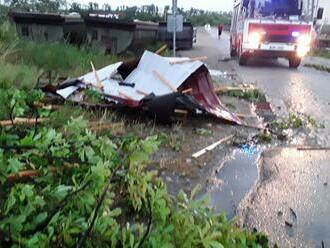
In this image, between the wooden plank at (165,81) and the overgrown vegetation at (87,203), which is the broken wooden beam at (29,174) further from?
the wooden plank at (165,81)

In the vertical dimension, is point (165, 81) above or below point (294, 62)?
above

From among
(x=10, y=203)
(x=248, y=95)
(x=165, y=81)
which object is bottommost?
(x=248, y=95)

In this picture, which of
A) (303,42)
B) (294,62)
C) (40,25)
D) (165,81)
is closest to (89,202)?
(165,81)

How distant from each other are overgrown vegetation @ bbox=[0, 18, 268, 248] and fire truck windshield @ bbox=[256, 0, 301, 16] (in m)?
15.3

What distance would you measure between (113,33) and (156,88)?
7.97 m

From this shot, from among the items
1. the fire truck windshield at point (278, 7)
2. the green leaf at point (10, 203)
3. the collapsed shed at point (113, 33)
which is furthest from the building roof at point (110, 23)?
the green leaf at point (10, 203)

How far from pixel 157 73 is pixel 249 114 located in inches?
81.7

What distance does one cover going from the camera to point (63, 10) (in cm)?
2400

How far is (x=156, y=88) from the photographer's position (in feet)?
24.4

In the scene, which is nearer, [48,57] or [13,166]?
[13,166]

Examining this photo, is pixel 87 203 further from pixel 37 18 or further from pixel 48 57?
pixel 37 18

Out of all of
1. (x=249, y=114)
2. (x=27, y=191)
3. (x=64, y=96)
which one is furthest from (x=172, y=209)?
(x=249, y=114)

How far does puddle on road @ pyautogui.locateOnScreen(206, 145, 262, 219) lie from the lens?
463 centimetres

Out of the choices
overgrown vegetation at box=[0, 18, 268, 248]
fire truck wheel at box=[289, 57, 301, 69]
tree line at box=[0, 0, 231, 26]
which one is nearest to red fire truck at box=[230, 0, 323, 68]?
fire truck wheel at box=[289, 57, 301, 69]
